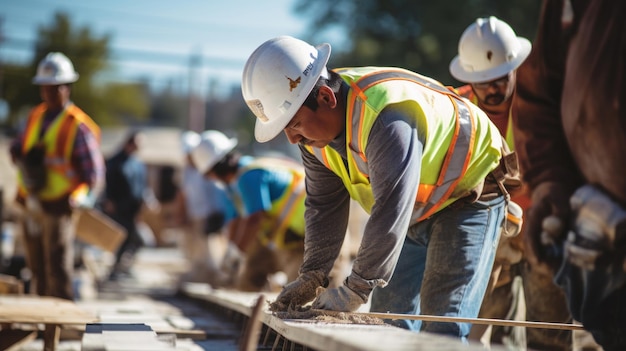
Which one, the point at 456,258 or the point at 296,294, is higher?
the point at 456,258

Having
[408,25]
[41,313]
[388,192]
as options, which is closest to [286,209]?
[41,313]

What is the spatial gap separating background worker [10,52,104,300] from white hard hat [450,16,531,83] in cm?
400

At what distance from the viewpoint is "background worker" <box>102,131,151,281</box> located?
13.1 m

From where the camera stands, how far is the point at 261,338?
173 inches

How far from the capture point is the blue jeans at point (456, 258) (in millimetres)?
3994

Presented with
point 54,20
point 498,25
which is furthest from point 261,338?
point 54,20

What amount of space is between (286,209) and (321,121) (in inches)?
145

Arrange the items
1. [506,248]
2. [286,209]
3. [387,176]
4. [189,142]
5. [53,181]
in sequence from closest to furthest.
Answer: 1. [387,176]
2. [506,248]
3. [286,209]
4. [53,181]
5. [189,142]

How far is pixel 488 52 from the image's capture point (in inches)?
222

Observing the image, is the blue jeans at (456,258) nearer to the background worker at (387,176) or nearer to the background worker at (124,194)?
the background worker at (387,176)

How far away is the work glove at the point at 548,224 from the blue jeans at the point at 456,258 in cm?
108

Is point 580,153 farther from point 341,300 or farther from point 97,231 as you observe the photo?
point 97,231

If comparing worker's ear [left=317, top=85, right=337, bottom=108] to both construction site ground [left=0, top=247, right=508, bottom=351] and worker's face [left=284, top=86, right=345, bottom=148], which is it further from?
construction site ground [left=0, top=247, right=508, bottom=351]

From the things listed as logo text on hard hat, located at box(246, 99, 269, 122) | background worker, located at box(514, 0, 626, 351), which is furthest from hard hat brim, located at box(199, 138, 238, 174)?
background worker, located at box(514, 0, 626, 351)
